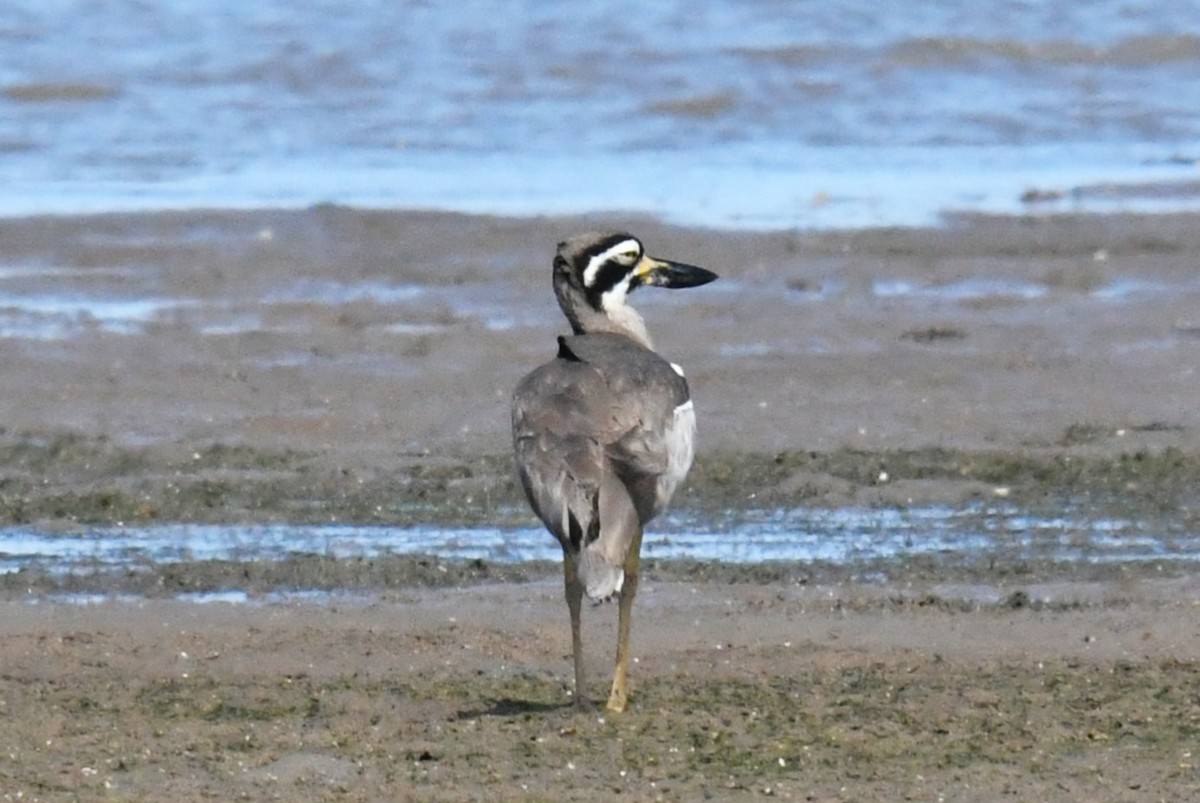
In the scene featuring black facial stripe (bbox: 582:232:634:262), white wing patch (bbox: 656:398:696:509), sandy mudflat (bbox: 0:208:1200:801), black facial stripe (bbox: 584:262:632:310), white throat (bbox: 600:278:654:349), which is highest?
black facial stripe (bbox: 582:232:634:262)

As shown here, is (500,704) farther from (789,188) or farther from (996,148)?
(996,148)

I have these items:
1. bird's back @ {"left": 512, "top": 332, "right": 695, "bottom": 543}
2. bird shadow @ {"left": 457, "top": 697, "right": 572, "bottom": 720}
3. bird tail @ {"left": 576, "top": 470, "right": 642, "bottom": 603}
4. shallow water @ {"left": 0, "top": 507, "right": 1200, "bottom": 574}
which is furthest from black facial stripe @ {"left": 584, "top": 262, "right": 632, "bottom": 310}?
shallow water @ {"left": 0, "top": 507, "right": 1200, "bottom": 574}

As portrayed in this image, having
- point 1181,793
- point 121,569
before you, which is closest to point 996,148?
point 121,569

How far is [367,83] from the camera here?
25844 millimetres

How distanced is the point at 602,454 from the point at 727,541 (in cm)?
252

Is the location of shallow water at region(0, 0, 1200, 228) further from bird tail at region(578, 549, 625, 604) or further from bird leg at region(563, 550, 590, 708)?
bird tail at region(578, 549, 625, 604)

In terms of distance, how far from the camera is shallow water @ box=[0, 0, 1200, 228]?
19.8 meters

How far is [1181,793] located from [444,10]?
25.4 meters

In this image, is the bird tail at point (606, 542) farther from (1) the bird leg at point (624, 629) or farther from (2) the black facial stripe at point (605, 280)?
(2) the black facial stripe at point (605, 280)

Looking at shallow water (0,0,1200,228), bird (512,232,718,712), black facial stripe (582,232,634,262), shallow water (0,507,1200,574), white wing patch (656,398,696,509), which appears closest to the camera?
bird (512,232,718,712)

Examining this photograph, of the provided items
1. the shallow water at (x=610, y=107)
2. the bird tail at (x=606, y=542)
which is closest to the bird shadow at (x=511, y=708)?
the bird tail at (x=606, y=542)

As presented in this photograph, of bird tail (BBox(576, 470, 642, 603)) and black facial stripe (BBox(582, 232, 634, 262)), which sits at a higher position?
black facial stripe (BBox(582, 232, 634, 262))

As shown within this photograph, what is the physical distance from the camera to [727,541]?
31.9 feet

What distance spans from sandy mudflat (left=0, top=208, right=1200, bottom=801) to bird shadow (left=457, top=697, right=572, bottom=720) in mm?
25
